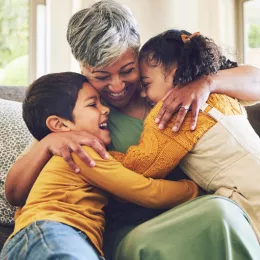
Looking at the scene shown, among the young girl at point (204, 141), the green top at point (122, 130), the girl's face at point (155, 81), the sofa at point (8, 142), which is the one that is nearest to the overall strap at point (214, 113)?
the young girl at point (204, 141)

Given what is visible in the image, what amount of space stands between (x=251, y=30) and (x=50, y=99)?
1.70m

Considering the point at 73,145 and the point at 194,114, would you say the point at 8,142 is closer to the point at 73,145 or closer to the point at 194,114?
the point at 73,145

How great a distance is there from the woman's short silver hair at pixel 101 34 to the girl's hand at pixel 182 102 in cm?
20

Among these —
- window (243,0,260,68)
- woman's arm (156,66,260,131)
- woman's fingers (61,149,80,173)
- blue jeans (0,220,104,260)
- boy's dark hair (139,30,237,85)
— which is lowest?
blue jeans (0,220,104,260)

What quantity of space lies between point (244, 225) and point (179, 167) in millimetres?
392

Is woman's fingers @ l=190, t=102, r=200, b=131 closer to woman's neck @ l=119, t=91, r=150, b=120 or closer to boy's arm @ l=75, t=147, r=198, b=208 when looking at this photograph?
boy's arm @ l=75, t=147, r=198, b=208

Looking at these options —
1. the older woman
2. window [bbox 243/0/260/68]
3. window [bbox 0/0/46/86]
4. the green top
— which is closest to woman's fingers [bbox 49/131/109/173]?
the older woman

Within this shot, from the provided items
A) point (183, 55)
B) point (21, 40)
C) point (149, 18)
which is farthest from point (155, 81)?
point (21, 40)

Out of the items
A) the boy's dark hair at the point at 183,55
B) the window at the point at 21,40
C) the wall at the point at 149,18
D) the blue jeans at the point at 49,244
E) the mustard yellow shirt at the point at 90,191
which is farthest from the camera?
the window at the point at 21,40

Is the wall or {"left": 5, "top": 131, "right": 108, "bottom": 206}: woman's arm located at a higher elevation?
the wall

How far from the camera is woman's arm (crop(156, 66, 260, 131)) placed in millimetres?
1160

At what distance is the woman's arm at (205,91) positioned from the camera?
1.16 metres

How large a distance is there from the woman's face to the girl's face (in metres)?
0.03

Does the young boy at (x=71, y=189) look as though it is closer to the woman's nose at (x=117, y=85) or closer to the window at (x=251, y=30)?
the woman's nose at (x=117, y=85)
